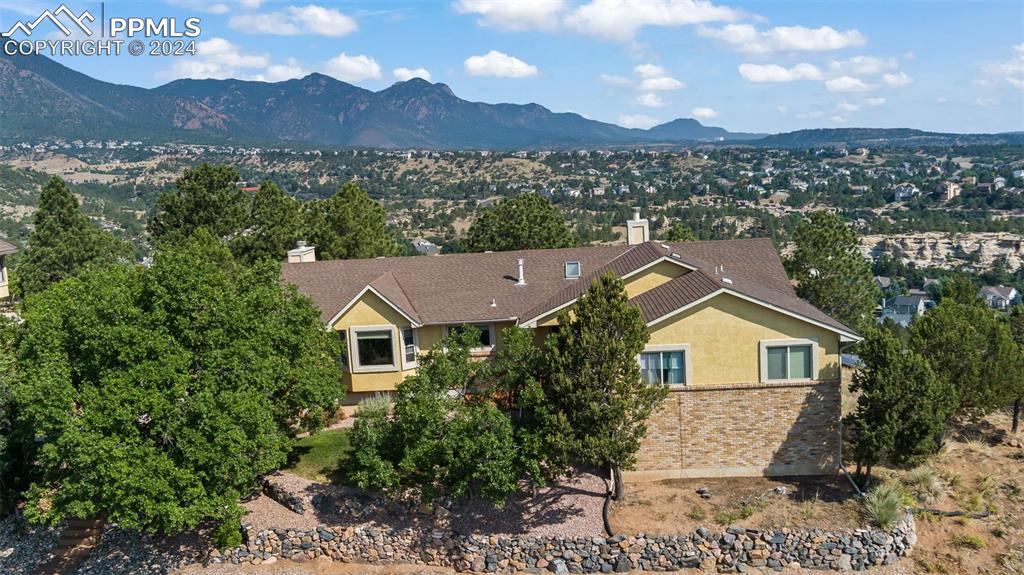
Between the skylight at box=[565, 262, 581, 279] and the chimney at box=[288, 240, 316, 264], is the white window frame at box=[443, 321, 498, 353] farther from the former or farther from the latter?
the chimney at box=[288, 240, 316, 264]

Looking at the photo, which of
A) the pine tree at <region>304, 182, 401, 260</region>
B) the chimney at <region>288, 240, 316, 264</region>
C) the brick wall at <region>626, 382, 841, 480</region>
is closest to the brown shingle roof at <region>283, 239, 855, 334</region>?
the chimney at <region>288, 240, 316, 264</region>

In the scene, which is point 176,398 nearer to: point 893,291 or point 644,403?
point 644,403

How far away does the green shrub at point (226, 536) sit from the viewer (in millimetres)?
20828

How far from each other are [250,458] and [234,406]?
1.63 meters

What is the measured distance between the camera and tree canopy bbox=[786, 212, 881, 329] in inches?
1294

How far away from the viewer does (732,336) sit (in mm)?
21594

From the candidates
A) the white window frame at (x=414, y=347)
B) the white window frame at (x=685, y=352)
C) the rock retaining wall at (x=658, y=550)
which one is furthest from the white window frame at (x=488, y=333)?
the rock retaining wall at (x=658, y=550)

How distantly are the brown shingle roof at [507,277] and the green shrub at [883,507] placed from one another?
6.10 meters

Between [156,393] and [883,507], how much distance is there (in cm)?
1812

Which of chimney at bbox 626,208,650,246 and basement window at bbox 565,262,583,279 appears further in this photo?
chimney at bbox 626,208,650,246

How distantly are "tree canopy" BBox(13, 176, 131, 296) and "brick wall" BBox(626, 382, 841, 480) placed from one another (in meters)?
36.5

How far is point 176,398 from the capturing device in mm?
19094

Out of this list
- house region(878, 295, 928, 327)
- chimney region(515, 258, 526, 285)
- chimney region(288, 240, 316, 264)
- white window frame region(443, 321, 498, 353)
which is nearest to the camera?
white window frame region(443, 321, 498, 353)

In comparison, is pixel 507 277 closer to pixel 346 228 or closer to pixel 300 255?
pixel 300 255
